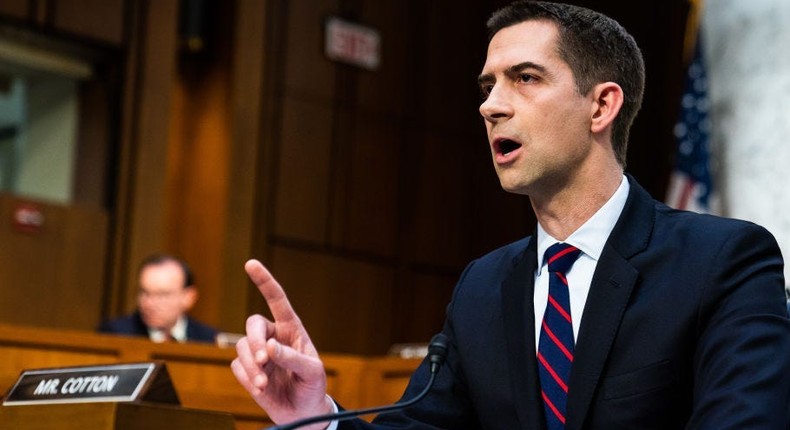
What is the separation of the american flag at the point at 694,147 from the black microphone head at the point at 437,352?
19.0ft

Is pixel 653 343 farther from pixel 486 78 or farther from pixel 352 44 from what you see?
pixel 352 44

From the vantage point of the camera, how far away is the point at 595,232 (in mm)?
2322

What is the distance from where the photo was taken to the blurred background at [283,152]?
301 inches

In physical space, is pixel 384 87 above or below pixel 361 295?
above

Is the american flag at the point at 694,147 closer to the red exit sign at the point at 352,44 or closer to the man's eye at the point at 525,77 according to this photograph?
the red exit sign at the point at 352,44

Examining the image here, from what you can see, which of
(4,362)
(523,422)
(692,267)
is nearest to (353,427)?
(523,422)

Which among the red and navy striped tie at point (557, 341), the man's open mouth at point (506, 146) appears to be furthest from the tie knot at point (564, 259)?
the man's open mouth at point (506, 146)

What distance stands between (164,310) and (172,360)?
1298 millimetres

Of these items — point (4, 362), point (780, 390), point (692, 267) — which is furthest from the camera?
point (4, 362)

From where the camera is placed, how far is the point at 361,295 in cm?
926

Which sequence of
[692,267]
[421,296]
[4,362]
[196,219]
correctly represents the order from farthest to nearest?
[421,296]
[196,219]
[4,362]
[692,267]

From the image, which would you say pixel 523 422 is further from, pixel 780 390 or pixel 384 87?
pixel 384 87

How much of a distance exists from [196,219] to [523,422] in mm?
6935

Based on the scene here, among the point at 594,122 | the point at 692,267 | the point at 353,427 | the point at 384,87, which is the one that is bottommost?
the point at 353,427
